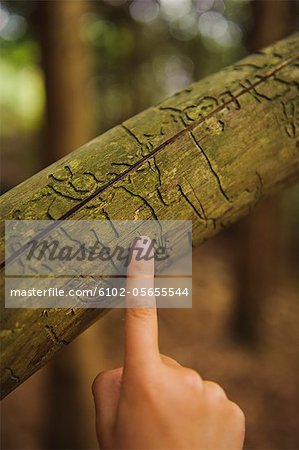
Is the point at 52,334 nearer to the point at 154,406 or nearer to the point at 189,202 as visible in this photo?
the point at 154,406

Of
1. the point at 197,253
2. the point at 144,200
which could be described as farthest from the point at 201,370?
the point at 144,200

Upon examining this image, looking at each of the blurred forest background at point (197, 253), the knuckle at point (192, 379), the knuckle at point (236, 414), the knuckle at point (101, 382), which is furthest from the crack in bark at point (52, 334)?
the blurred forest background at point (197, 253)

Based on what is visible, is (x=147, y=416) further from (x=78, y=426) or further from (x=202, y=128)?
(x=78, y=426)

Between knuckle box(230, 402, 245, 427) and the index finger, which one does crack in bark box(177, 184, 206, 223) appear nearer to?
the index finger

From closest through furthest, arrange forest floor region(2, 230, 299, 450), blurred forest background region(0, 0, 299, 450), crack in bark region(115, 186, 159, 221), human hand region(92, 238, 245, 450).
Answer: human hand region(92, 238, 245, 450) < crack in bark region(115, 186, 159, 221) < blurred forest background region(0, 0, 299, 450) < forest floor region(2, 230, 299, 450)

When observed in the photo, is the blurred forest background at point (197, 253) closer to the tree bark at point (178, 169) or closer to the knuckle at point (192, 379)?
the tree bark at point (178, 169)

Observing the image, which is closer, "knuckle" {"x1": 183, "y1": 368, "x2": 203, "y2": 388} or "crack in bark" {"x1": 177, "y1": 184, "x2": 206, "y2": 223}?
"knuckle" {"x1": 183, "y1": 368, "x2": 203, "y2": 388}

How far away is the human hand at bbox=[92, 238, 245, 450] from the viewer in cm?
81

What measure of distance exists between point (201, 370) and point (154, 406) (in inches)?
181

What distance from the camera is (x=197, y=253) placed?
8828 millimetres

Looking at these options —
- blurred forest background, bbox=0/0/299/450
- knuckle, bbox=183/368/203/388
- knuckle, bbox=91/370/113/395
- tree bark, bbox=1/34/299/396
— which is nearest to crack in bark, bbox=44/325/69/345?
tree bark, bbox=1/34/299/396

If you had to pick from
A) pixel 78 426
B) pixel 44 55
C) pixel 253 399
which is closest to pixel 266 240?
pixel 253 399

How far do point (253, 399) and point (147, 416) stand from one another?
4269mm

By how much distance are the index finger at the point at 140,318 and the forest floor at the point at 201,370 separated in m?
2.37
